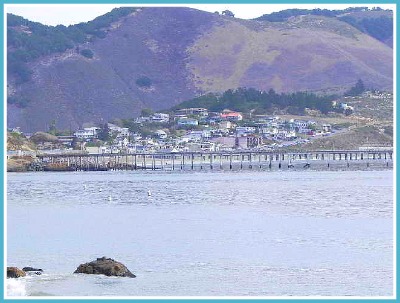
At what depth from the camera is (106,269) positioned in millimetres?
21906

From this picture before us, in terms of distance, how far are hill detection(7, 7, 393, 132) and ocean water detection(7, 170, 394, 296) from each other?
104071 mm

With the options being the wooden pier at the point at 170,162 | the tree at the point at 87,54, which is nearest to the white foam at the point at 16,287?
the wooden pier at the point at 170,162

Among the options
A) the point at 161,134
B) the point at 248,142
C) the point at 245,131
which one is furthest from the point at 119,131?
the point at 248,142

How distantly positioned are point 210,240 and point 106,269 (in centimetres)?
739

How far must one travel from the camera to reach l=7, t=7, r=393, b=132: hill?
162m

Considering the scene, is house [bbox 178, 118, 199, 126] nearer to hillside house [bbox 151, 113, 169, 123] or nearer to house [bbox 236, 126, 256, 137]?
hillside house [bbox 151, 113, 169, 123]

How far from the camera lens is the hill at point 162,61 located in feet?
531

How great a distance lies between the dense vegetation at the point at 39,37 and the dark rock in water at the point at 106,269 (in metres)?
144

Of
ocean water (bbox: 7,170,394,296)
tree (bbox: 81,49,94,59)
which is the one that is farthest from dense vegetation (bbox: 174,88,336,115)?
ocean water (bbox: 7,170,394,296)

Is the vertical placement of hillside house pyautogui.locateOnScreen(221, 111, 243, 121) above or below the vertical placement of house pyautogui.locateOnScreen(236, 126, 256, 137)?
above

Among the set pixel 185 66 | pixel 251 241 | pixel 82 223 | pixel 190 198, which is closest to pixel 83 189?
pixel 190 198

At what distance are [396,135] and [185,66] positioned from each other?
555ft

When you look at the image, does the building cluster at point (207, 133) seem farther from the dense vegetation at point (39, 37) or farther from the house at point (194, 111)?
the dense vegetation at point (39, 37)

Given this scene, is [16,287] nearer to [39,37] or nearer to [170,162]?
[170,162]
